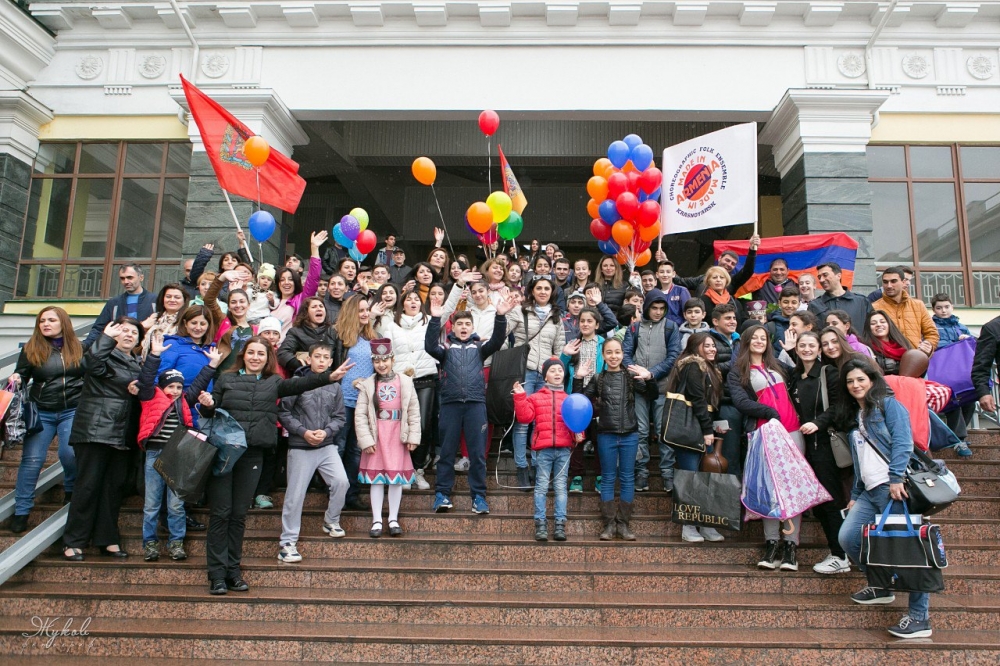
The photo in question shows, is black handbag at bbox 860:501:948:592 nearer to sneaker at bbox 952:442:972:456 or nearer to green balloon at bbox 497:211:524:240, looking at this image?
sneaker at bbox 952:442:972:456

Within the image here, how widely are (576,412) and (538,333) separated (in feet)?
4.70

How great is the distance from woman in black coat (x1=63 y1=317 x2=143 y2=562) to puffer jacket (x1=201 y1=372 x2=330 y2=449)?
2.91 feet

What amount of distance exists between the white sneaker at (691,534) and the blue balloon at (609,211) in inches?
171

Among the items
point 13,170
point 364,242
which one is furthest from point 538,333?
point 13,170

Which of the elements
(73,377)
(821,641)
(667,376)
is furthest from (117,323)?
(821,641)

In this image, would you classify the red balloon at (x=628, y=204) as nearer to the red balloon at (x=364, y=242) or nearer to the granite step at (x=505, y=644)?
the red balloon at (x=364, y=242)

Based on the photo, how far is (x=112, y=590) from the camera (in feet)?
18.1

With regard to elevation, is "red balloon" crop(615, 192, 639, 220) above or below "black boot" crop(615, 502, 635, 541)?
above

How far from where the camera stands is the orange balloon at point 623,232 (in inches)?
348

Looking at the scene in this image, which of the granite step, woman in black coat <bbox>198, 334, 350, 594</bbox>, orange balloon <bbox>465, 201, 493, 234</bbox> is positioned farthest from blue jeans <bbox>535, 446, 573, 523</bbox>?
orange balloon <bbox>465, 201, 493, 234</bbox>

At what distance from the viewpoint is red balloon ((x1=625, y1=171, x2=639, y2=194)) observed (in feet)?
29.3

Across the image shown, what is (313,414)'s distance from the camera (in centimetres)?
609

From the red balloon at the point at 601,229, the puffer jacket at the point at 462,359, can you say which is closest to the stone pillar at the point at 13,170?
the puffer jacket at the point at 462,359

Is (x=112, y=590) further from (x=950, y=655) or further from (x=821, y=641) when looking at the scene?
(x=950, y=655)
